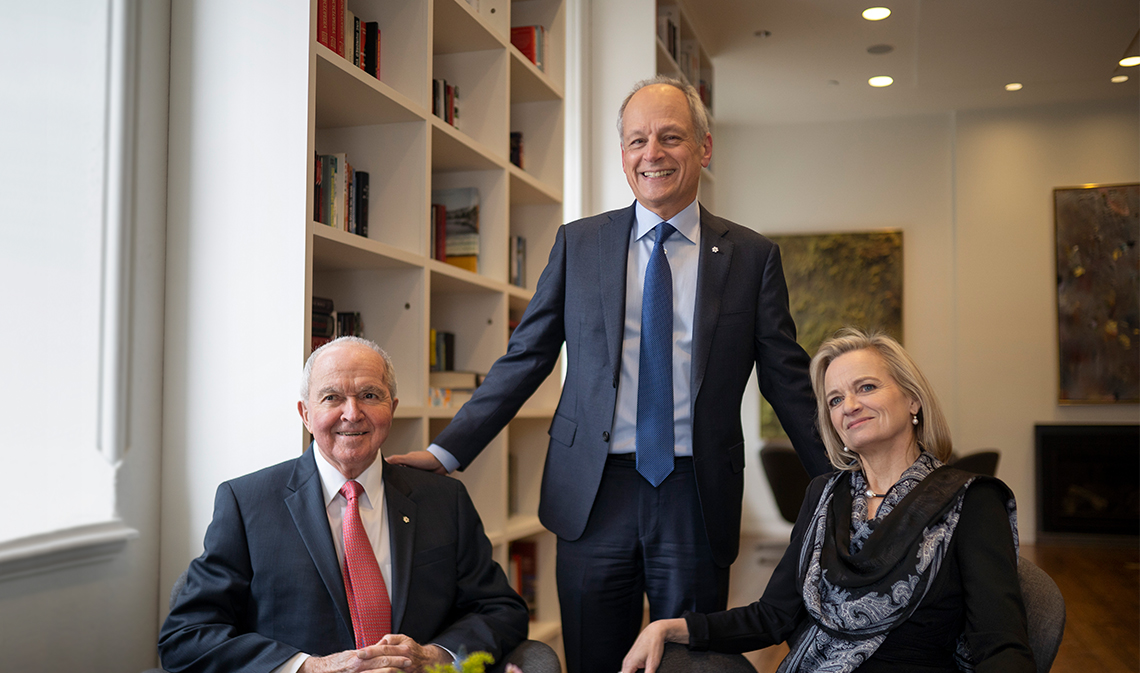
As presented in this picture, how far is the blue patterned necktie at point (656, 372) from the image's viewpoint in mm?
1999

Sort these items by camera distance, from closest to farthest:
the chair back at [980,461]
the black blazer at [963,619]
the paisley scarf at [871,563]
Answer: the black blazer at [963,619] → the paisley scarf at [871,563] → the chair back at [980,461]

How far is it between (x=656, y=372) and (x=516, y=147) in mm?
2025

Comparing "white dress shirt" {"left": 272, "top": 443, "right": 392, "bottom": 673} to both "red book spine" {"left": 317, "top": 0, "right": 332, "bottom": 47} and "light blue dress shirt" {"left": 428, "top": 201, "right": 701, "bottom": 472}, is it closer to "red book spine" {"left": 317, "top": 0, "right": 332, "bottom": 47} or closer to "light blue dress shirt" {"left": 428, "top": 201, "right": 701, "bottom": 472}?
"light blue dress shirt" {"left": 428, "top": 201, "right": 701, "bottom": 472}

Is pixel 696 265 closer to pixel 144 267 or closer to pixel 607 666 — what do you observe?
pixel 607 666

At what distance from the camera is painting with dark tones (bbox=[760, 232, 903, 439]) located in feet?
25.1

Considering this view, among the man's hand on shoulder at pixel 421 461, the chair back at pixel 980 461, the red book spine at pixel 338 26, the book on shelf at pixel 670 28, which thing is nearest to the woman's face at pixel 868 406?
the man's hand on shoulder at pixel 421 461

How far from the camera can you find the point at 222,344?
7.16ft

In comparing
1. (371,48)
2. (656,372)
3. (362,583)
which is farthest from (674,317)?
(371,48)

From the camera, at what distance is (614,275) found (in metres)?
2.10

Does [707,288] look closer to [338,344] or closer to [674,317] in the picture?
[674,317]

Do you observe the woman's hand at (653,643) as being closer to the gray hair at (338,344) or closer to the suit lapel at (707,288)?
the suit lapel at (707,288)

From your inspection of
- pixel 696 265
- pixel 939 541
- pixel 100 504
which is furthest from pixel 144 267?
pixel 939 541

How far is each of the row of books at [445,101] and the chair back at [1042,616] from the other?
228cm

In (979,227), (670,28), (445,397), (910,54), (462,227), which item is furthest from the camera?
(979,227)
